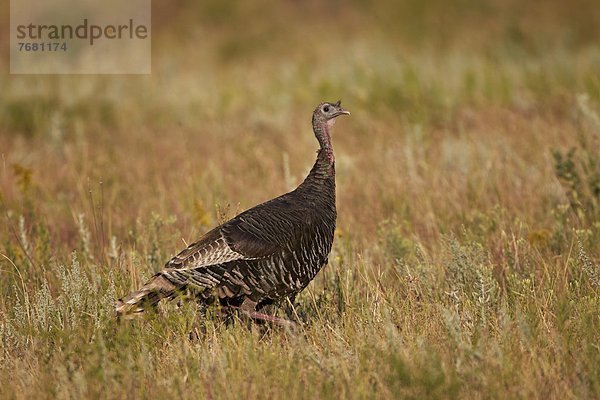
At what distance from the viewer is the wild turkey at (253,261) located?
4523 millimetres

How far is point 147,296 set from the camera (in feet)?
14.8

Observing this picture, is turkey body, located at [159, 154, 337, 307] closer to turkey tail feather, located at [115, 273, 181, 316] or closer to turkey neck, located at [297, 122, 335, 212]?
turkey tail feather, located at [115, 273, 181, 316]

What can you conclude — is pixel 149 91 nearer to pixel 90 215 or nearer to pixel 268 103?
pixel 268 103

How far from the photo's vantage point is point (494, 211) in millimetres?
6055

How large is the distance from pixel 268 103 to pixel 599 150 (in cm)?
607

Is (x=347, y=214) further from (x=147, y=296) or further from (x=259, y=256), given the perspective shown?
(x=147, y=296)

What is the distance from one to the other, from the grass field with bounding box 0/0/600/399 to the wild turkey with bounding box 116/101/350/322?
0.61 feet

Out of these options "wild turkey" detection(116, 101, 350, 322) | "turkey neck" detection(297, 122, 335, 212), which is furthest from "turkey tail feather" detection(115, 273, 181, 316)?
"turkey neck" detection(297, 122, 335, 212)

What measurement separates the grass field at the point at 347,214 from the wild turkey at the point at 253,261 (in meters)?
0.19

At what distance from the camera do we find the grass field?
12.8ft

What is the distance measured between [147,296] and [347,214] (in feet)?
9.67

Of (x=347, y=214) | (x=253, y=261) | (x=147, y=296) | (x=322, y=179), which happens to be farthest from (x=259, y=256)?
(x=347, y=214)

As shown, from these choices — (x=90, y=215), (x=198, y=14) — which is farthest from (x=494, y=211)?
(x=198, y=14)

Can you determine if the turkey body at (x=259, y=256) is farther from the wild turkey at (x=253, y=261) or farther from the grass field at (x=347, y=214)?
the grass field at (x=347, y=214)
